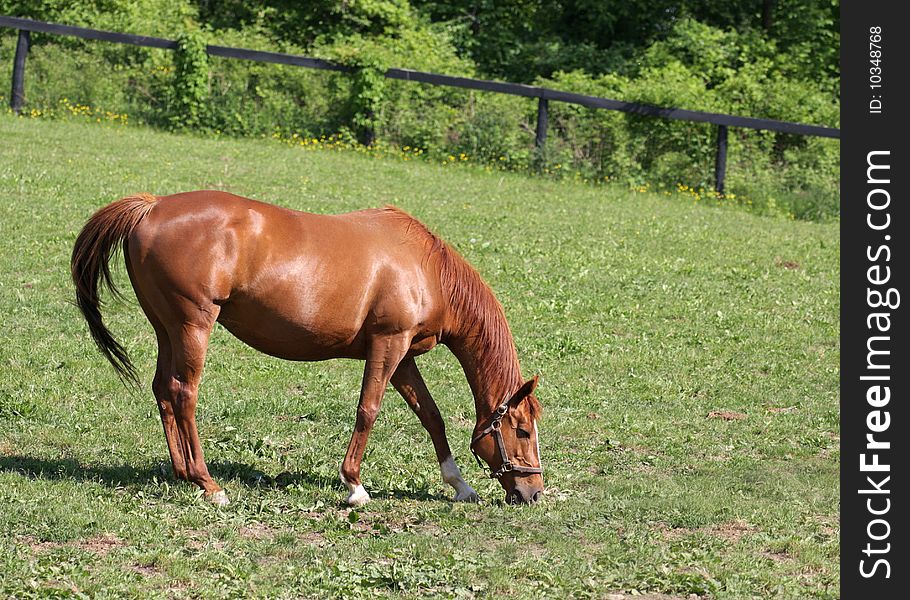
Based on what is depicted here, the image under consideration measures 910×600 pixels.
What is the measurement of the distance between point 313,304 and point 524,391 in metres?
1.41

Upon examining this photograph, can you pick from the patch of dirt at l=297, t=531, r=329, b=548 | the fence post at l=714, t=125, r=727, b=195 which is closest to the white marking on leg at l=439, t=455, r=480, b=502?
the patch of dirt at l=297, t=531, r=329, b=548

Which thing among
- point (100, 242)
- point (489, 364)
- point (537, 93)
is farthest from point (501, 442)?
point (537, 93)

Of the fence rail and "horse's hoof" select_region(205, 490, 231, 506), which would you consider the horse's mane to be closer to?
"horse's hoof" select_region(205, 490, 231, 506)

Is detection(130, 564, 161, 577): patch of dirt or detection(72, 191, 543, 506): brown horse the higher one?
detection(72, 191, 543, 506): brown horse

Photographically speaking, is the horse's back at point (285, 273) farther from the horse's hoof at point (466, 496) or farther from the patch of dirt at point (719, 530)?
the patch of dirt at point (719, 530)

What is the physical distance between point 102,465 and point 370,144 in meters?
13.6

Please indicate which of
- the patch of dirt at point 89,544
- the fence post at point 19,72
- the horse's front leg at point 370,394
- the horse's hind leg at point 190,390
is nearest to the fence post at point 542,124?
the fence post at point 19,72

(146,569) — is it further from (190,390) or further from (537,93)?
(537,93)

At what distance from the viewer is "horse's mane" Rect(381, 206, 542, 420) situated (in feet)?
22.7

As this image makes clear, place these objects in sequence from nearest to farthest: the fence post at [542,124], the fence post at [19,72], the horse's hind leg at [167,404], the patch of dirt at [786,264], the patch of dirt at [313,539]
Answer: the patch of dirt at [313,539] → the horse's hind leg at [167,404] → the patch of dirt at [786,264] → the fence post at [19,72] → the fence post at [542,124]

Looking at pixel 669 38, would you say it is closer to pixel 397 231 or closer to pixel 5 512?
pixel 397 231

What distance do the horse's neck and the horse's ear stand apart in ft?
0.25

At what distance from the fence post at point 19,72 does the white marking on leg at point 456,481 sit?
14.7m

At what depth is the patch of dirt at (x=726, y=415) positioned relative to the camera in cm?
927
